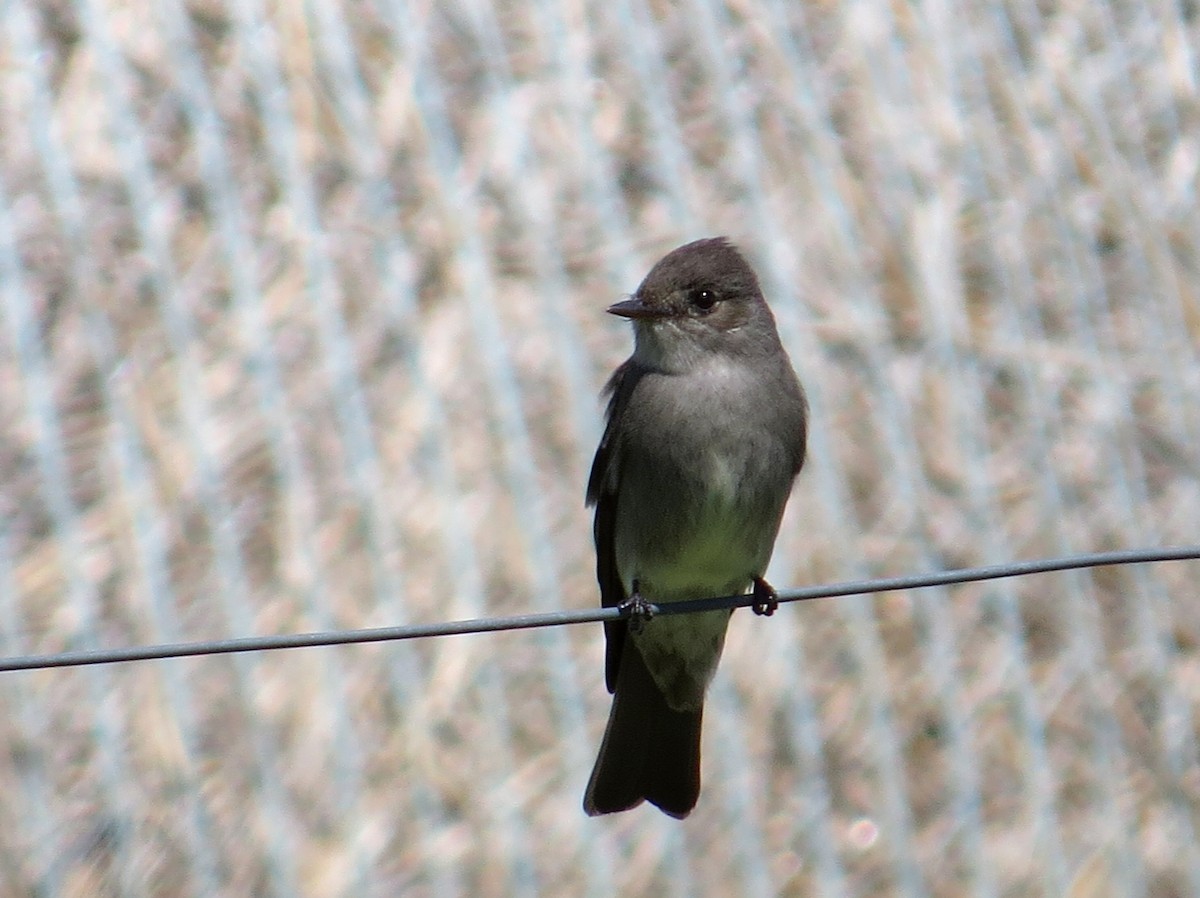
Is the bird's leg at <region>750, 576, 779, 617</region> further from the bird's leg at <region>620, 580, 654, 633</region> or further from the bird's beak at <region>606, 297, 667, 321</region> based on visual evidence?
the bird's beak at <region>606, 297, 667, 321</region>

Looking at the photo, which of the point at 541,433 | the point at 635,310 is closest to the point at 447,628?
the point at 635,310

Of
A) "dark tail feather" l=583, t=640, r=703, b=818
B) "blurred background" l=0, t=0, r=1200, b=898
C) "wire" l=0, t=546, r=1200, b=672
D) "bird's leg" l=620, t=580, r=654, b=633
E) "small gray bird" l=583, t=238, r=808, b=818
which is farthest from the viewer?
"blurred background" l=0, t=0, r=1200, b=898

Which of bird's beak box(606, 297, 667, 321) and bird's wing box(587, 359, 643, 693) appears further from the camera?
bird's wing box(587, 359, 643, 693)

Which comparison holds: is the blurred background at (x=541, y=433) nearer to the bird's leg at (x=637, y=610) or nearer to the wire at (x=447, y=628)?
the bird's leg at (x=637, y=610)

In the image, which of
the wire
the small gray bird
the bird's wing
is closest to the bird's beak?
the small gray bird

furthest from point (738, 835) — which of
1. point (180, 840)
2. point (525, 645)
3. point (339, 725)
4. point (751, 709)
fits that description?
point (180, 840)

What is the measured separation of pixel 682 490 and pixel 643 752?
62 centimetres

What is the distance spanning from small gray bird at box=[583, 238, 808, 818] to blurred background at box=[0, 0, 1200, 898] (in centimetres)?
100

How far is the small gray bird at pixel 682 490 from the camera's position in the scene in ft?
13.3

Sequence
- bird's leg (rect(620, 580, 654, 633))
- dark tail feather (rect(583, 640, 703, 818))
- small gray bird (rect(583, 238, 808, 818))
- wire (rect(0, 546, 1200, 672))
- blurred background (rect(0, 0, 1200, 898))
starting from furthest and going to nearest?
blurred background (rect(0, 0, 1200, 898))
dark tail feather (rect(583, 640, 703, 818))
small gray bird (rect(583, 238, 808, 818))
bird's leg (rect(620, 580, 654, 633))
wire (rect(0, 546, 1200, 672))

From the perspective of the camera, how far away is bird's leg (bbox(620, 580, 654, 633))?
378 centimetres

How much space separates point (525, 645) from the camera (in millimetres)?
5281

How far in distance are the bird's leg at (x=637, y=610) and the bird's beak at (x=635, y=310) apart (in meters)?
0.56

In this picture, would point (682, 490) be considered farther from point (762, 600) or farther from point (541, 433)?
point (541, 433)
